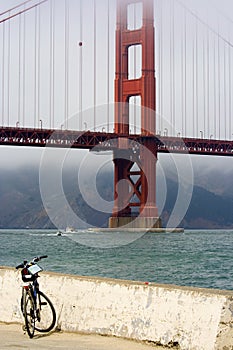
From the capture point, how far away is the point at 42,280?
27.8ft

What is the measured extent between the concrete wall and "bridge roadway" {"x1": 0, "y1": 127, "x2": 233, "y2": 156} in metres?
64.2

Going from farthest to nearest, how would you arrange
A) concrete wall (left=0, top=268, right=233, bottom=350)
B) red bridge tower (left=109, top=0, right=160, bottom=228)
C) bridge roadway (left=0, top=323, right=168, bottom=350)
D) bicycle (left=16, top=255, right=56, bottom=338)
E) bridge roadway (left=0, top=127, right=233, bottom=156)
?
red bridge tower (left=109, top=0, right=160, bottom=228)
bridge roadway (left=0, top=127, right=233, bottom=156)
bicycle (left=16, top=255, right=56, bottom=338)
bridge roadway (left=0, top=323, right=168, bottom=350)
concrete wall (left=0, top=268, right=233, bottom=350)

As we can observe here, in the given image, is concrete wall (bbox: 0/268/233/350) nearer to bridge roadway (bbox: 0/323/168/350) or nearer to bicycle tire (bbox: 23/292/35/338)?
bridge roadway (bbox: 0/323/168/350)

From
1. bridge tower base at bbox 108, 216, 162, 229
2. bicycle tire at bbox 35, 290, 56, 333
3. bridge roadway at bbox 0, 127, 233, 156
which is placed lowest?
bicycle tire at bbox 35, 290, 56, 333

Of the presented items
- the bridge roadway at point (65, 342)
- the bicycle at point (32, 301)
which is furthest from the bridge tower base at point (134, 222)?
the bridge roadway at point (65, 342)

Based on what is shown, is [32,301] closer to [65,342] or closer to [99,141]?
[65,342]

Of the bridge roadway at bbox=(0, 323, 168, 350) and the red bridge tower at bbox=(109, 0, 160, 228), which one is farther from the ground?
the red bridge tower at bbox=(109, 0, 160, 228)

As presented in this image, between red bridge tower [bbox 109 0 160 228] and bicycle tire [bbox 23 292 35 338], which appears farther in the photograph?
red bridge tower [bbox 109 0 160 228]

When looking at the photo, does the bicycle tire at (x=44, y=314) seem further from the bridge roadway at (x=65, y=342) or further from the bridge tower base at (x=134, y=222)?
the bridge tower base at (x=134, y=222)

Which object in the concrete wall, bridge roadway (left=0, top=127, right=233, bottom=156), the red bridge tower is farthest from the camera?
the red bridge tower

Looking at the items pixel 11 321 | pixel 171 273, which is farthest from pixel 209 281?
pixel 11 321

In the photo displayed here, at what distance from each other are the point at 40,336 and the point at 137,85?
74.7 metres

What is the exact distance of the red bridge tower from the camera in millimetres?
79625

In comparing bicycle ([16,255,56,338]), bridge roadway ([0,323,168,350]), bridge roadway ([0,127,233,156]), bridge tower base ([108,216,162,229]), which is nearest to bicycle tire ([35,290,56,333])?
bicycle ([16,255,56,338])
